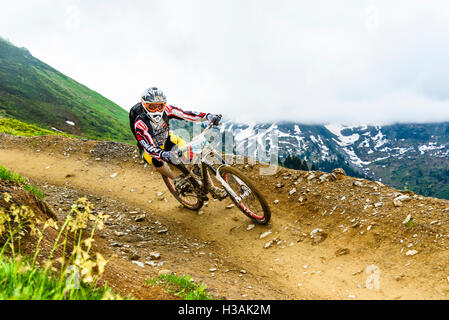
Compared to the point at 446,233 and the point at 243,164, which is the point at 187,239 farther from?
the point at 446,233

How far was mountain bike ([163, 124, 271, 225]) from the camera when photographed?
32.3 ft

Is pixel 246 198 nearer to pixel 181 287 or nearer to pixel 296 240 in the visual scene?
pixel 296 240

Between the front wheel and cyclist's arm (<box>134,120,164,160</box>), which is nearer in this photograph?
cyclist's arm (<box>134,120,164,160</box>)

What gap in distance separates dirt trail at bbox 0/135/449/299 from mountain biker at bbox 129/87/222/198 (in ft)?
7.62

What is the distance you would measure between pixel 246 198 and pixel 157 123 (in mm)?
4173

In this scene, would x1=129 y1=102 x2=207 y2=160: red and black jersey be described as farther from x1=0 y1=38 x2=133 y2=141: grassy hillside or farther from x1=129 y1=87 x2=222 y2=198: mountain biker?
x1=0 y1=38 x2=133 y2=141: grassy hillside

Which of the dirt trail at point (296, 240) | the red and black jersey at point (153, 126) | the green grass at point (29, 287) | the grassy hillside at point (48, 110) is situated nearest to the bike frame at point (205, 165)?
the red and black jersey at point (153, 126)

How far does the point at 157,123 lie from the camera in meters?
10.4

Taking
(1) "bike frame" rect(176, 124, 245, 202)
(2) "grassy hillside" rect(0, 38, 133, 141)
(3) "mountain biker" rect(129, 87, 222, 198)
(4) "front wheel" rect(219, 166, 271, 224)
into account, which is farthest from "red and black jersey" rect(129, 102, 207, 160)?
(2) "grassy hillside" rect(0, 38, 133, 141)

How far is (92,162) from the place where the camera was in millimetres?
18312

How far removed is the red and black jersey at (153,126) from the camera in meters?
9.72
